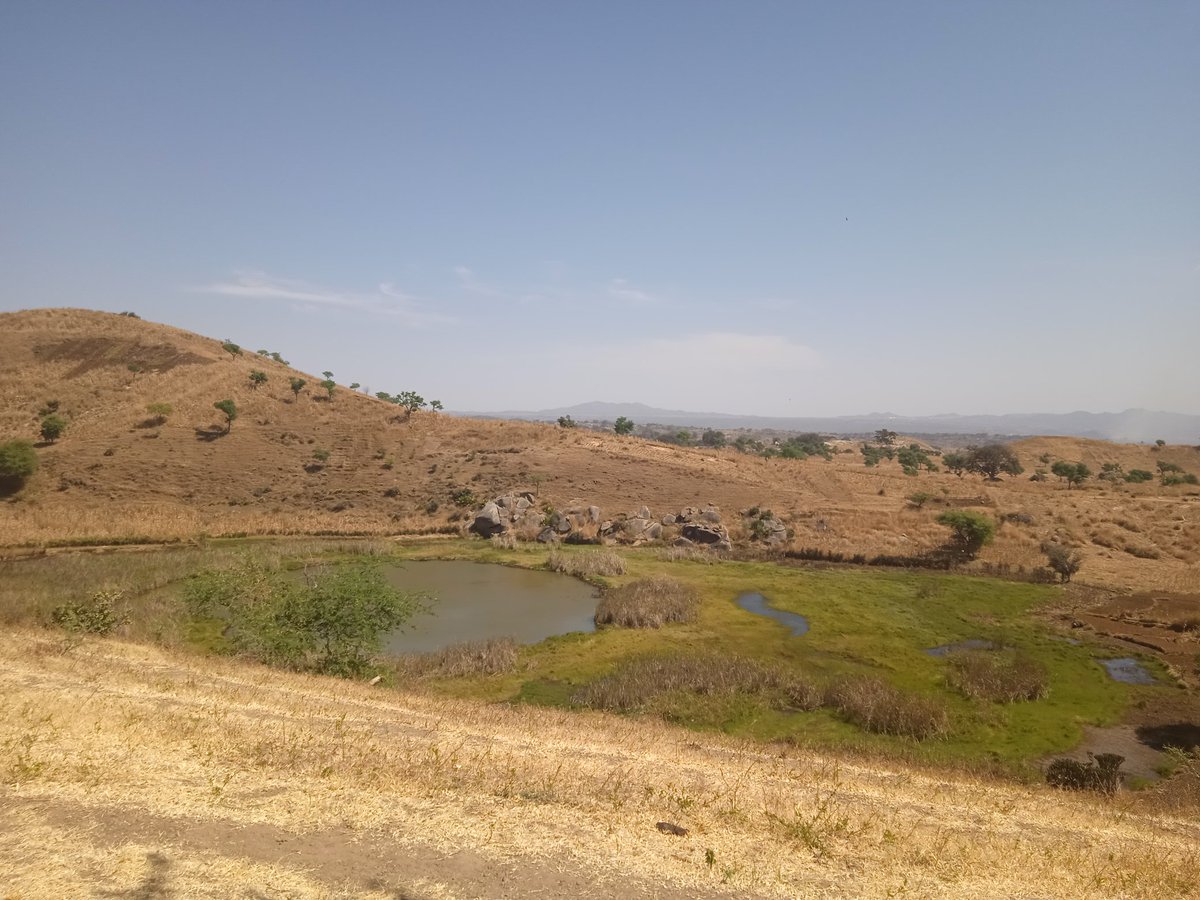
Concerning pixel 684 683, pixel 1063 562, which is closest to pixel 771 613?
pixel 684 683

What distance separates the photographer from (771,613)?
1292 inches

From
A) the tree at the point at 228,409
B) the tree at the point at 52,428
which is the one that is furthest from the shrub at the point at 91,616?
the tree at the point at 52,428

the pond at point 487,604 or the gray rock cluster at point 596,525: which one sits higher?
the gray rock cluster at point 596,525

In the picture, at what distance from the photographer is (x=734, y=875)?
347 inches

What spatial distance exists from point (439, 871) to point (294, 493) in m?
56.1

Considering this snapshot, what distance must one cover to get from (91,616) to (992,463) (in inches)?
3686

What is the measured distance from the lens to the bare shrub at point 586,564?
39781 mm

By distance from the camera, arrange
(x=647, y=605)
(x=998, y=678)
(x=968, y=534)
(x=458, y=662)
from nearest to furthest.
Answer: (x=998, y=678)
(x=458, y=662)
(x=647, y=605)
(x=968, y=534)

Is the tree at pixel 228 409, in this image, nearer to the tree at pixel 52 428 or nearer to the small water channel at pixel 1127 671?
the tree at pixel 52 428

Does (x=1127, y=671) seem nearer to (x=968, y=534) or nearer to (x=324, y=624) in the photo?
(x=968, y=534)

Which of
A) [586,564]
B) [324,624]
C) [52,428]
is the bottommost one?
[586,564]

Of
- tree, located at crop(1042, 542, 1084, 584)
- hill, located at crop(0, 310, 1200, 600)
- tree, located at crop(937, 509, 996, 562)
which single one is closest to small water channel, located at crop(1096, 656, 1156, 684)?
tree, located at crop(1042, 542, 1084, 584)

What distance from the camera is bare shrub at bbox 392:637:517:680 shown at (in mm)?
23312

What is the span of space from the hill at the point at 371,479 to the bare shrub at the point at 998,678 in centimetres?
2040
